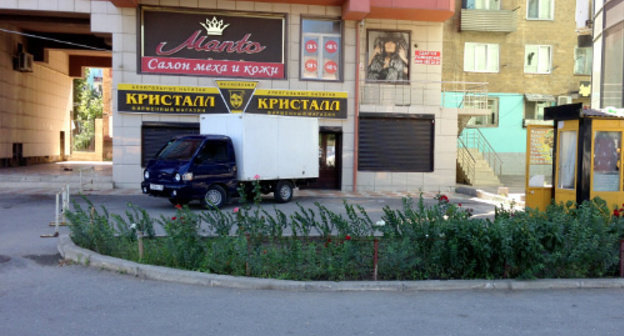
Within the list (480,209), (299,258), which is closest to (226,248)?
(299,258)

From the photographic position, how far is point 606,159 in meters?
10.1

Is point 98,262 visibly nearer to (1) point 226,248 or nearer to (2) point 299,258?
(1) point 226,248

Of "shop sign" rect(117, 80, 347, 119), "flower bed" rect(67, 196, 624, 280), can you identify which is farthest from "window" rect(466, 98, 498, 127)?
→ "flower bed" rect(67, 196, 624, 280)

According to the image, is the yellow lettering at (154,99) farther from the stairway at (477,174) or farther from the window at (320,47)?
the stairway at (477,174)

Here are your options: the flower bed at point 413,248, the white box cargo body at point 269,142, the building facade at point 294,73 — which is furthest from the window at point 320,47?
the flower bed at point 413,248

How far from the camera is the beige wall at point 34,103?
2277 cm

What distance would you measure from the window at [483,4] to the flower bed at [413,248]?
21.0m

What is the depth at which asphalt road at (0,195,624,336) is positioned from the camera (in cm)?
504

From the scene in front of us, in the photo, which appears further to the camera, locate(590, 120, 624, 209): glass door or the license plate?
the license plate

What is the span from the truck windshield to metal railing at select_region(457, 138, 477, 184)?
12768mm

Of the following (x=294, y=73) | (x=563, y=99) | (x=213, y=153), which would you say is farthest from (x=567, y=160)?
(x=563, y=99)

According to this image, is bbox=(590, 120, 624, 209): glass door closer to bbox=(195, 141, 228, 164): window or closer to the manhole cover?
bbox=(195, 141, 228, 164): window

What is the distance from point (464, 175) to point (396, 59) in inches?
231

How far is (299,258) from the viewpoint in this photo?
6.70 meters
